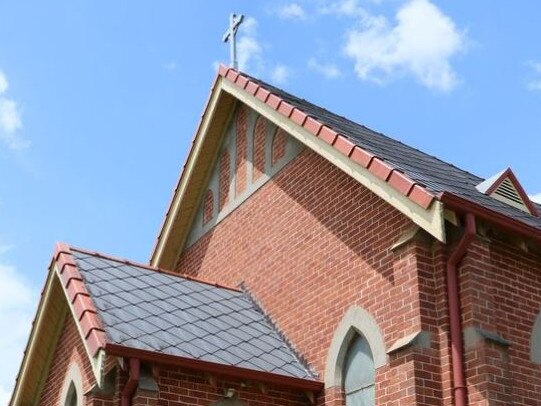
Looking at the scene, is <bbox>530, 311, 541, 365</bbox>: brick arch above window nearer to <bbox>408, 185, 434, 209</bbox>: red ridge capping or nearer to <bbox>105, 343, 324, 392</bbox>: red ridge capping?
<bbox>408, 185, 434, 209</bbox>: red ridge capping

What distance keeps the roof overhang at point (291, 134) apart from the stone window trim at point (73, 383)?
4715mm

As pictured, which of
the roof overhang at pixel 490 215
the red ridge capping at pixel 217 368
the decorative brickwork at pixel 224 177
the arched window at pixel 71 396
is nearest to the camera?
the roof overhang at pixel 490 215

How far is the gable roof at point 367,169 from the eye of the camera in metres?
10.7

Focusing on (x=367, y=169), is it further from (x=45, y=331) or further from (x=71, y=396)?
(x=45, y=331)

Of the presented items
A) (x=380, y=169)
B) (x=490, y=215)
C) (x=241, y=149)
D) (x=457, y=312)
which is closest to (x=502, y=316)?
(x=457, y=312)

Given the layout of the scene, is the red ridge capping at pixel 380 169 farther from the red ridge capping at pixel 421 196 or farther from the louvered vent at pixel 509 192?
the louvered vent at pixel 509 192

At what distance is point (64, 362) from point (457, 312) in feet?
20.7

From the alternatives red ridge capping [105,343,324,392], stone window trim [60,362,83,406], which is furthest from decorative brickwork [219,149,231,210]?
red ridge capping [105,343,324,392]

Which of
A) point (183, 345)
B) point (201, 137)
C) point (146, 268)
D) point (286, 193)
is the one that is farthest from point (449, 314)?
point (201, 137)

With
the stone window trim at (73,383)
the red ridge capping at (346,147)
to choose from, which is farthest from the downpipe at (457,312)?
the stone window trim at (73,383)

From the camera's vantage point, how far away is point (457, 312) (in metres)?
10.6

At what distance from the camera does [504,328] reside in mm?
11070

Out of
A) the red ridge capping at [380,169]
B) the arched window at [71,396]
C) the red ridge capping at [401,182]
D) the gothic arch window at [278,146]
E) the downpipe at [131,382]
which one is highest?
the gothic arch window at [278,146]

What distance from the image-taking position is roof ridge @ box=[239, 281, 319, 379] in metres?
12.9
